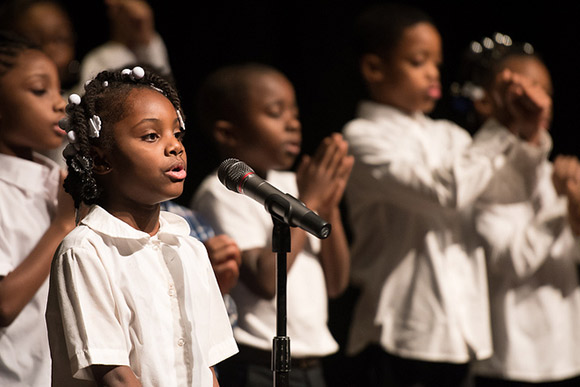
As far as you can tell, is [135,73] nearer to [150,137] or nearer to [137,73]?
[137,73]

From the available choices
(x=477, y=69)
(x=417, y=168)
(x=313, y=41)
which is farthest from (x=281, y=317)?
(x=313, y=41)

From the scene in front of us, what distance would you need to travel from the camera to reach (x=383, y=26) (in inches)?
116

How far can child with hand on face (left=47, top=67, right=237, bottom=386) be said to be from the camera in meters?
1.42

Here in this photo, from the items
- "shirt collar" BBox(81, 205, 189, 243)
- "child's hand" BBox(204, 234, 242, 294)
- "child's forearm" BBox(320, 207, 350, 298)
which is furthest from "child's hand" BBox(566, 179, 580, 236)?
"shirt collar" BBox(81, 205, 189, 243)

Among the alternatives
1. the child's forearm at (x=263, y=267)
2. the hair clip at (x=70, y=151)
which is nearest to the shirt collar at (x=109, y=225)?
the hair clip at (x=70, y=151)

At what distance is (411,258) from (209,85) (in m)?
0.84

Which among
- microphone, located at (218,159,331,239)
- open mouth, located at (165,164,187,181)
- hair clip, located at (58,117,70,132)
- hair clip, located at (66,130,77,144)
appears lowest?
microphone, located at (218,159,331,239)

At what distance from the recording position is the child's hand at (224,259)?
200 centimetres

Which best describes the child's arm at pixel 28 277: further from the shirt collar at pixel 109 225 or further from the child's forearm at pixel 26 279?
the shirt collar at pixel 109 225

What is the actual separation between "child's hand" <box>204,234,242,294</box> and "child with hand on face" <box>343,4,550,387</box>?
815mm

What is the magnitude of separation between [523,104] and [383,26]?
54 cm

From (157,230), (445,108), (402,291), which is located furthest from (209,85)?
(445,108)

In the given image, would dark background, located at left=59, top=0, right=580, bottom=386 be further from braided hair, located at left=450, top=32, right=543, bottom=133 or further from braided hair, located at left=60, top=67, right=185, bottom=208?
braided hair, located at left=60, top=67, right=185, bottom=208

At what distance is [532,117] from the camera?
2.88m
